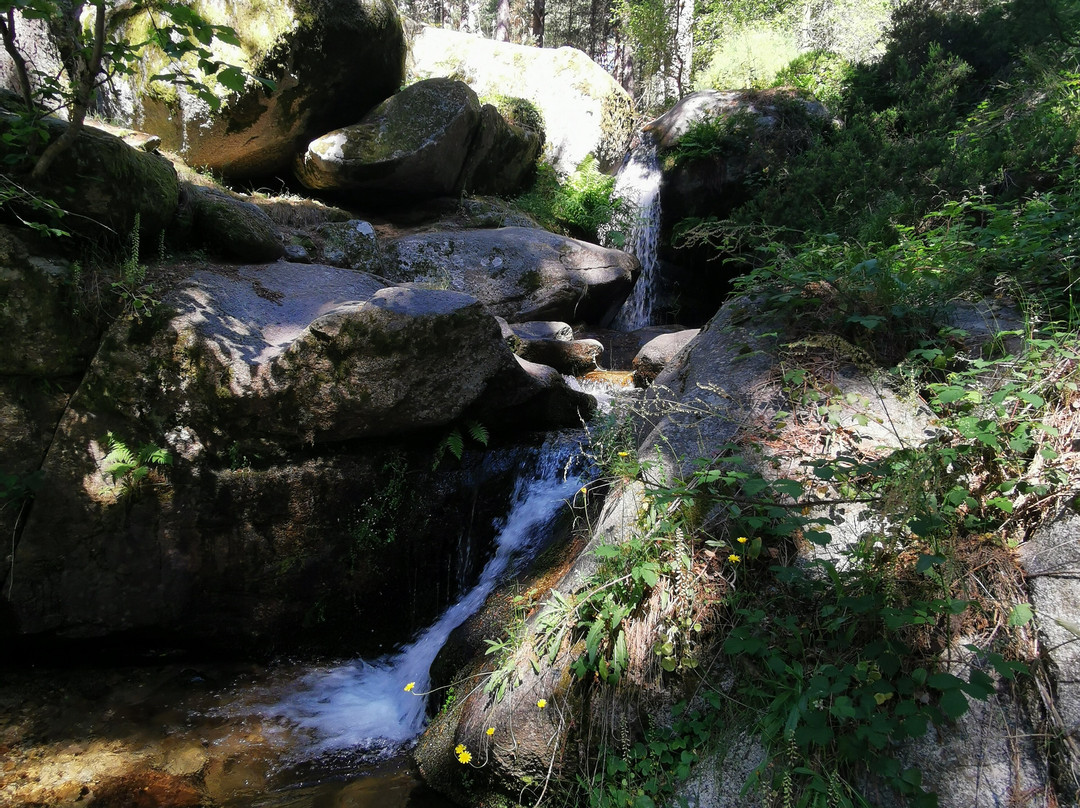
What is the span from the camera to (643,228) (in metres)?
12.4

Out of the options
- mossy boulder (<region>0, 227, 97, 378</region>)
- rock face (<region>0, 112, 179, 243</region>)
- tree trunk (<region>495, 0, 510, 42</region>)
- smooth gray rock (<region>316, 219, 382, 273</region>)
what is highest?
tree trunk (<region>495, 0, 510, 42</region>)

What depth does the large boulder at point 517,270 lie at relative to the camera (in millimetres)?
9312

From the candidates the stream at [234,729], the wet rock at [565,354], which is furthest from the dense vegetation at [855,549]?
the wet rock at [565,354]

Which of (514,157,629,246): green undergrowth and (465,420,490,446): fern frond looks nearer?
(465,420,490,446): fern frond

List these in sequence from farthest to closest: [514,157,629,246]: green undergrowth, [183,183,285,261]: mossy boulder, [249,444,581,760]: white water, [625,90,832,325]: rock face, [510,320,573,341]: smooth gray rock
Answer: [514,157,629,246]: green undergrowth → [625,90,832,325]: rock face → [510,320,573,341]: smooth gray rock → [183,183,285,261]: mossy boulder → [249,444,581,760]: white water

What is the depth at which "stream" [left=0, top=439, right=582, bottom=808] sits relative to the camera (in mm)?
3391

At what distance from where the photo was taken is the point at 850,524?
2.82 metres

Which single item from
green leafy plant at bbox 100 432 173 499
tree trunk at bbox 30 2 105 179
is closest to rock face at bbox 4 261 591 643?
green leafy plant at bbox 100 432 173 499

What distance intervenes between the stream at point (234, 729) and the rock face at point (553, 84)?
11634mm

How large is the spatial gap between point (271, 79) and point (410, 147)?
2351 millimetres

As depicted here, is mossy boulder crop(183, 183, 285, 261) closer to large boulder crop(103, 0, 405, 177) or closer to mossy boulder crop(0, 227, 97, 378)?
mossy boulder crop(0, 227, 97, 378)

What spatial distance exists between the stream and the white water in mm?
12

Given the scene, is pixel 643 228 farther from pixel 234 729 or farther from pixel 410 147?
pixel 234 729

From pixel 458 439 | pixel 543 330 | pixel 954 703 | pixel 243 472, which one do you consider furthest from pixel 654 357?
pixel 954 703
